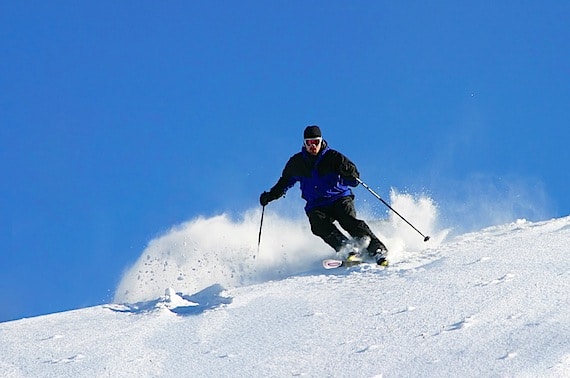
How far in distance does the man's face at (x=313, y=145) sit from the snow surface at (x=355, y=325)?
128 cm

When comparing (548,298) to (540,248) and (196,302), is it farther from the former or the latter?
(196,302)

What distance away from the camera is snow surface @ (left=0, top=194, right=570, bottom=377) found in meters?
4.13

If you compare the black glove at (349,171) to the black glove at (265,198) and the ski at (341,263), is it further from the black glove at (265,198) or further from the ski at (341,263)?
the black glove at (265,198)

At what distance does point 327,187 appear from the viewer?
26.0 ft

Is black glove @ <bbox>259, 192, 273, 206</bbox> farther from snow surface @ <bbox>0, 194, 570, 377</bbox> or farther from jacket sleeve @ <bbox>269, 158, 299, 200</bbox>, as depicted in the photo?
snow surface @ <bbox>0, 194, 570, 377</bbox>

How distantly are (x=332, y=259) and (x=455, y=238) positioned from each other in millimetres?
1703

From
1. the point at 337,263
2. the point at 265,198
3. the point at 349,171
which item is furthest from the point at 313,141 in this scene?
the point at 337,263

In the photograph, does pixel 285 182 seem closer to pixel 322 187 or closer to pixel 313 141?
pixel 322 187

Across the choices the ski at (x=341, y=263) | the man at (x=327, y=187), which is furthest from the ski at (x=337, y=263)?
the man at (x=327, y=187)

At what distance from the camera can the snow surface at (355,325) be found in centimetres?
413

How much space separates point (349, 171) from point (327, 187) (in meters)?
0.32

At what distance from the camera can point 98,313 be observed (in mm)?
6699

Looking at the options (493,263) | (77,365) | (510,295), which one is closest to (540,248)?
(493,263)

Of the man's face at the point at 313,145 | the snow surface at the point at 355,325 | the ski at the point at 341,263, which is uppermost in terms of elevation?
the man's face at the point at 313,145
